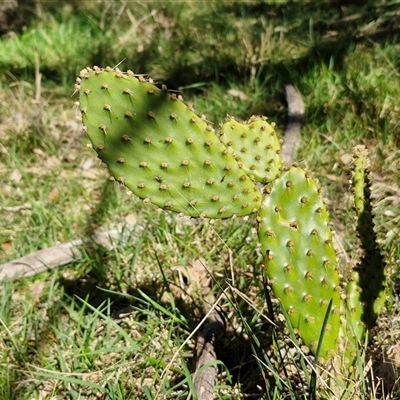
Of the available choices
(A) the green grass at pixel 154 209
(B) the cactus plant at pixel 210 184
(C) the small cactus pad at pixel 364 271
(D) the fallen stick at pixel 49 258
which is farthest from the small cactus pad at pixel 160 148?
(D) the fallen stick at pixel 49 258

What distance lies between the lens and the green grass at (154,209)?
1.64 meters

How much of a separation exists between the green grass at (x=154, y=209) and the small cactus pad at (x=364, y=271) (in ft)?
0.55

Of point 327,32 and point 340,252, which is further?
point 327,32

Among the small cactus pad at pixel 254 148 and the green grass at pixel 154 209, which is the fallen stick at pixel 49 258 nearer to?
the green grass at pixel 154 209

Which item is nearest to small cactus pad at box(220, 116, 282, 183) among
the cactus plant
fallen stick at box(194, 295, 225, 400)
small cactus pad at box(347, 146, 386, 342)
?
the cactus plant

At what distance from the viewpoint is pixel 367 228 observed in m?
1.43

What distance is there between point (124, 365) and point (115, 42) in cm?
251

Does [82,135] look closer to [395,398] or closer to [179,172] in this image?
[179,172]

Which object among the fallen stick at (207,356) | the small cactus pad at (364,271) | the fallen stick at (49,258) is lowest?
the fallen stick at (207,356)

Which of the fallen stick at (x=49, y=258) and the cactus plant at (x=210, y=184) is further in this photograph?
the fallen stick at (x=49, y=258)

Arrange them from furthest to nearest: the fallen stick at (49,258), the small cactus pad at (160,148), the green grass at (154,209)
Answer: the fallen stick at (49,258) → the green grass at (154,209) → the small cactus pad at (160,148)

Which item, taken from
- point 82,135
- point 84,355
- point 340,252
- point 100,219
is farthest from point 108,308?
point 82,135

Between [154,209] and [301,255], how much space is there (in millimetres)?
1123

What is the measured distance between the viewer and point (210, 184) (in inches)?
52.5
